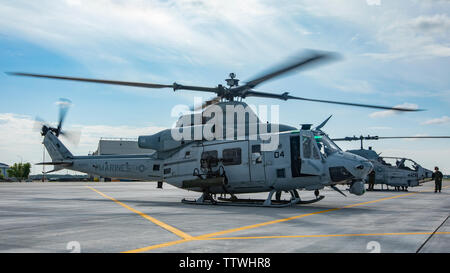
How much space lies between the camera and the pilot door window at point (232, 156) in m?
14.9

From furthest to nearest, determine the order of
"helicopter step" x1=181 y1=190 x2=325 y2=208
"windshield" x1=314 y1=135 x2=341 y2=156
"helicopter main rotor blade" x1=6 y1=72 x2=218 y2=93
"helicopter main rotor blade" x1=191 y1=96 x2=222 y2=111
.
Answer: "helicopter main rotor blade" x1=191 y1=96 x2=222 y2=111 → "helicopter step" x1=181 y1=190 x2=325 y2=208 → "windshield" x1=314 y1=135 x2=341 y2=156 → "helicopter main rotor blade" x1=6 y1=72 x2=218 y2=93

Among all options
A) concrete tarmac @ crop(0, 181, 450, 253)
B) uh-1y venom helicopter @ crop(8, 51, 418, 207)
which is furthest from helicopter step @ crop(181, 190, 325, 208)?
concrete tarmac @ crop(0, 181, 450, 253)

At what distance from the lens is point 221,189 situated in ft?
50.9

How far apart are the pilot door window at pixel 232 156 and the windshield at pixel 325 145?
9.88 ft

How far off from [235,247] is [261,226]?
283 centimetres

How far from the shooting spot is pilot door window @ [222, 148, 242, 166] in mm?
14922

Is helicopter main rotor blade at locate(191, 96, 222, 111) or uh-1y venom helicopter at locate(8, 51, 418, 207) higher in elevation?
helicopter main rotor blade at locate(191, 96, 222, 111)

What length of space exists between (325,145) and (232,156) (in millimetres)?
3575

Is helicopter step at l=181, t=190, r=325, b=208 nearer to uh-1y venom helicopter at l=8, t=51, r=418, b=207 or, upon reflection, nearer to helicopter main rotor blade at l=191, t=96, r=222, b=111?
uh-1y venom helicopter at l=8, t=51, r=418, b=207

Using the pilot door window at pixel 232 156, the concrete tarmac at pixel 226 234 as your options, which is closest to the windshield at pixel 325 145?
the pilot door window at pixel 232 156
